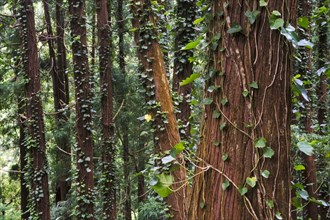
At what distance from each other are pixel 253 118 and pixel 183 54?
4.00 metres

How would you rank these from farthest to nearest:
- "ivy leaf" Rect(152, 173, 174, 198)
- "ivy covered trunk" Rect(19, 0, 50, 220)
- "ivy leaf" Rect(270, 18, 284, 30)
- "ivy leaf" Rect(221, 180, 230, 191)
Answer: "ivy covered trunk" Rect(19, 0, 50, 220)
"ivy leaf" Rect(152, 173, 174, 198)
"ivy leaf" Rect(221, 180, 230, 191)
"ivy leaf" Rect(270, 18, 284, 30)

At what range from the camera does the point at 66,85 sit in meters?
15.0

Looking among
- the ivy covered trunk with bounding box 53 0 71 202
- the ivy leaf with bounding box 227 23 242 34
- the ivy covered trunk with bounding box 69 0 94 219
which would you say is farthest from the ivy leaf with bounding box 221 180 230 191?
the ivy covered trunk with bounding box 53 0 71 202

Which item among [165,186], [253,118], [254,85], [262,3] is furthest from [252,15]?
[165,186]

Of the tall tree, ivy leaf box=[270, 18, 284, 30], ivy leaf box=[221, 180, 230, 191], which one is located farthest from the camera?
the tall tree

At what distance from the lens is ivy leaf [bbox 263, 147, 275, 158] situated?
1.83 metres

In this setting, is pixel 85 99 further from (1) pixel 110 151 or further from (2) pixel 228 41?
(2) pixel 228 41

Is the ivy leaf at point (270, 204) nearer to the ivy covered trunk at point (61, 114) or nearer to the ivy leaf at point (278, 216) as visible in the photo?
the ivy leaf at point (278, 216)

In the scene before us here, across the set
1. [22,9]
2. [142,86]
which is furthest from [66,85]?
[142,86]

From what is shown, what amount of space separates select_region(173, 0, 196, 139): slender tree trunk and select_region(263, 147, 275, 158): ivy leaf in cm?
371

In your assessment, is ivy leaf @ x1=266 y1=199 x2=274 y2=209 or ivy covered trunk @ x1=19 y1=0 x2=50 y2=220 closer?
ivy leaf @ x1=266 y1=199 x2=274 y2=209

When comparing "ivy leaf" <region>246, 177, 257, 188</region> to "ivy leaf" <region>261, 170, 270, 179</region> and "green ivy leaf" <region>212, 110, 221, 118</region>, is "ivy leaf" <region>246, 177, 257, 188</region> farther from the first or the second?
"green ivy leaf" <region>212, 110, 221, 118</region>

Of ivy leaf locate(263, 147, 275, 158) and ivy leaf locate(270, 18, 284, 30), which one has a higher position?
ivy leaf locate(270, 18, 284, 30)

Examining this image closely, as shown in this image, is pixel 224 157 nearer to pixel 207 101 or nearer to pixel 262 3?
pixel 207 101
